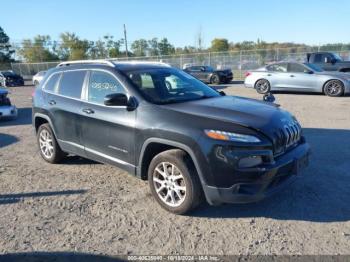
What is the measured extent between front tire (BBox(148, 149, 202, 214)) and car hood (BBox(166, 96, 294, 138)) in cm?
58

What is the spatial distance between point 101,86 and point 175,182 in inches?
74.8

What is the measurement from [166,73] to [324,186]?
2.80 m

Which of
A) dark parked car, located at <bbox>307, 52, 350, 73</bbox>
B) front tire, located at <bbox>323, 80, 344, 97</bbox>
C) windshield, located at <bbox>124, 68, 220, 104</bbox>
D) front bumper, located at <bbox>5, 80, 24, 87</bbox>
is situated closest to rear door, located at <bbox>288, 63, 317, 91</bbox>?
front tire, located at <bbox>323, 80, 344, 97</bbox>

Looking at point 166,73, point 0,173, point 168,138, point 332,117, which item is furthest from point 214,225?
point 332,117

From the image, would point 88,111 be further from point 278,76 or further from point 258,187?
point 278,76

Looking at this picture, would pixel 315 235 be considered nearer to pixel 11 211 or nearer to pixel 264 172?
pixel 264 172

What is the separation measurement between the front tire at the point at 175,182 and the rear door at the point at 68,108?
5.49 feet

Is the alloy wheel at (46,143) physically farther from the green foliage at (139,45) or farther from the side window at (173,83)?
the green foliage at (139,45)

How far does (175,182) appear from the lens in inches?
162

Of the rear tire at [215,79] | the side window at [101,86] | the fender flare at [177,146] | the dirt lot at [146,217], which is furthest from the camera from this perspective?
the rear tire at [215,79]

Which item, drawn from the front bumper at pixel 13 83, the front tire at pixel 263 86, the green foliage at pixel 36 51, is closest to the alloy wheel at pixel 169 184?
the front tire at pixel 263 86

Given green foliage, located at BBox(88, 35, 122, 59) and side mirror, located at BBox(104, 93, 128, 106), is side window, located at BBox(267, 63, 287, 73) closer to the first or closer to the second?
side mirror, located at BBox(104, 93, 128, 106)

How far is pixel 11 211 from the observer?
14.5 feet

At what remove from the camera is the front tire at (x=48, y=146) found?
6.11 meters
